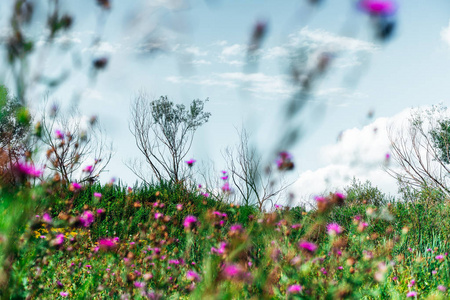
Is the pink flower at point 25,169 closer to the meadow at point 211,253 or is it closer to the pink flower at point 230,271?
the meadow at point 211,253

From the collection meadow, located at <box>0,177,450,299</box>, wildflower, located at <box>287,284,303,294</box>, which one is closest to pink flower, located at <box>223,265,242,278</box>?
meadow, located at <box>0,177,450,299</box>

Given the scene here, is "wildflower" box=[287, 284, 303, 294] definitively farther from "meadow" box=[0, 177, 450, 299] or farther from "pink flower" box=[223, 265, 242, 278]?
"pink flower" box=[223, 265, 242, 278]

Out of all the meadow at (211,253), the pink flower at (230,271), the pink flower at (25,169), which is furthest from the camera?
the pink flower at (25,169)

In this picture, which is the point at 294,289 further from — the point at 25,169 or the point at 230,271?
the point at 25,169

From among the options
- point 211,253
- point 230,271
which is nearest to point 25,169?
point 211,253

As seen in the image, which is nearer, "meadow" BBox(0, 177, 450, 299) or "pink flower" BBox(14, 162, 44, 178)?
"meadow" BBox(0, 177, 450, 299)

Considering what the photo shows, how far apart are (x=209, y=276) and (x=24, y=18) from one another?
1384 millimetres

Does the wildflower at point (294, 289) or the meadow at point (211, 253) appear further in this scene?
the wildflower at point (294, 289)

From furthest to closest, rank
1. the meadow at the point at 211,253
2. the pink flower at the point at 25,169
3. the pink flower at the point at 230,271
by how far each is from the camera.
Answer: the pink flower at the point at 25,169 → the meadow at the point at 211,253 → the pink flower at the point at 230,271

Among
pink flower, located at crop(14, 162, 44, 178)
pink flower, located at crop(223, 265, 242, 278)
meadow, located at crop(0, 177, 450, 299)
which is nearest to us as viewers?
pink flower, located at crop(223, 265, 242, 278)

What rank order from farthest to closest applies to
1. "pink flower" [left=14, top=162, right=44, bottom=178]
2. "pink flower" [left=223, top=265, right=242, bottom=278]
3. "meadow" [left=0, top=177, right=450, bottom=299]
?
"pink flower" [left=14, top=162, right=44, bottom=178] → "meadow" [left=0, top=177, right=450, bottom=299] → "pink flower" [left=223, top=265, right=242, bottom=278]

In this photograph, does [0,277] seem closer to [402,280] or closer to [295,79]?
[295,79]

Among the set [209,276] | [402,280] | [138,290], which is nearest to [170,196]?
[402,280]

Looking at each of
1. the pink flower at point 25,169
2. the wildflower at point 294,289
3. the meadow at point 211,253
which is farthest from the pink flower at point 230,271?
the pink flower at point 25,169
